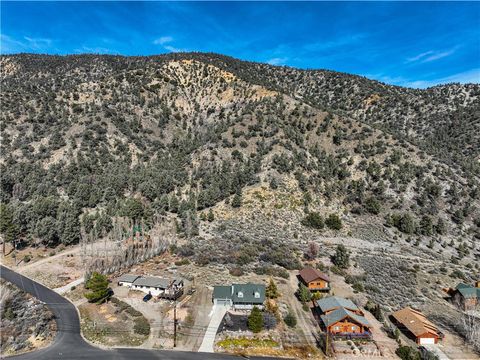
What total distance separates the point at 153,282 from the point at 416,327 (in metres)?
32.2

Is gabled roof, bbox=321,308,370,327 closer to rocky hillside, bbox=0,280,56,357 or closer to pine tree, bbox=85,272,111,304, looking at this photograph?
→ pine tree, bbox=85,272,111,304

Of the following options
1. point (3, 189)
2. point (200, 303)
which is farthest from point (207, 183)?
point (3, 189)

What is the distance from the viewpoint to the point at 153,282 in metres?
42.4

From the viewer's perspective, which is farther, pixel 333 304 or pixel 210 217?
pixel 210 217

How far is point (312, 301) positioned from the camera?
4131cm

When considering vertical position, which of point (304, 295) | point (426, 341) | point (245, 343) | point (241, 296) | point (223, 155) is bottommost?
point (426, 341)

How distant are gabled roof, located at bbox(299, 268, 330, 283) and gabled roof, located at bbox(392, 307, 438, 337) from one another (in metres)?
9.75

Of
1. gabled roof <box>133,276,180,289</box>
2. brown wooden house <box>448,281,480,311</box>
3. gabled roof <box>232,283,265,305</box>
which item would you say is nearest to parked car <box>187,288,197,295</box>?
gabled roof <box>133,276,180,289</box>

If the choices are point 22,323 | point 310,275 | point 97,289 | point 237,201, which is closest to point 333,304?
point 310,275

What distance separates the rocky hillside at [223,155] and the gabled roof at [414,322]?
20.8 m

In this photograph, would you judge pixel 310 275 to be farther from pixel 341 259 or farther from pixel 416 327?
pixel 416 327

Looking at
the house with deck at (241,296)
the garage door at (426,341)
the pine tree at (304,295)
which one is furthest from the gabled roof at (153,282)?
the garage door at (426,341)

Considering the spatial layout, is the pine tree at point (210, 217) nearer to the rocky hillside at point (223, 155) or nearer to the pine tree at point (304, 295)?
the rocky hillside at point (223, 155)

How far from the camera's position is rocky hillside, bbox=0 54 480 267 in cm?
6612
